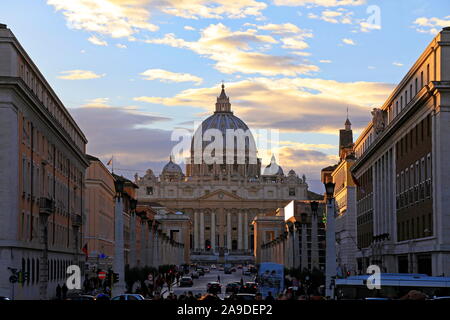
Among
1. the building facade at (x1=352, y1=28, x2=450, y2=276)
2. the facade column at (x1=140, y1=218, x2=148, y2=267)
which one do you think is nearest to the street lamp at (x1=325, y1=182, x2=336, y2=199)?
the building facade at (x1=352, y1=28, x2=450, y2=276)

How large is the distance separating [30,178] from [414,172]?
2212 centimetres

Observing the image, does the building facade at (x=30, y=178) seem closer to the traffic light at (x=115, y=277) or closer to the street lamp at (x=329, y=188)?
the traffic light at (x=115, y=277)

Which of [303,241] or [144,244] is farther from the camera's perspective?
[303,241]

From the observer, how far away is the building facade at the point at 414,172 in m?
49.6

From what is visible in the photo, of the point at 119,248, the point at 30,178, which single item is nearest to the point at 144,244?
the point at 30,178

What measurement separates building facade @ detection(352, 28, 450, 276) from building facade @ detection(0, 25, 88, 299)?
65.1ft

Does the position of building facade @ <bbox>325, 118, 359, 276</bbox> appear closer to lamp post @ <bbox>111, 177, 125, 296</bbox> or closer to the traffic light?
lamp post @ <bbox>111, 177, 125, 296</bbox>

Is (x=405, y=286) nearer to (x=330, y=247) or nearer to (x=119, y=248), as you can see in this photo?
(x=330, y=247)

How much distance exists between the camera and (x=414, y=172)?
192 feet

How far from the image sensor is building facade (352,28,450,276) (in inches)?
1953

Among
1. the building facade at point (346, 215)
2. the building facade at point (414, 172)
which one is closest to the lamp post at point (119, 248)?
the building facade at point (414, 172)

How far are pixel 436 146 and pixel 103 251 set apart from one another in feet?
194
